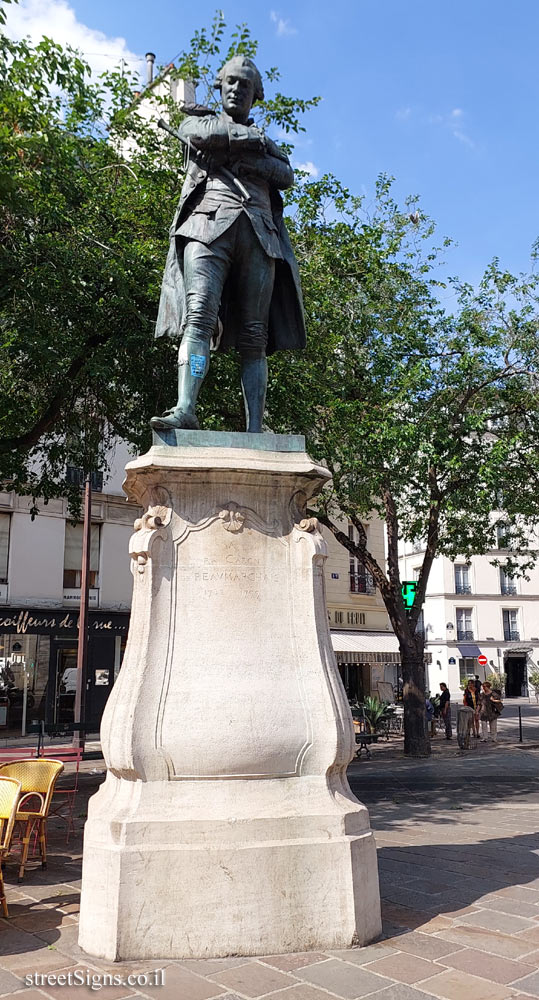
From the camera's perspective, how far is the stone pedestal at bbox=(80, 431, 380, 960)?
4.12 meters

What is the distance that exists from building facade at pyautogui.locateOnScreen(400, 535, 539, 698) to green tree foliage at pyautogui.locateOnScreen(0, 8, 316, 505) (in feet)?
144

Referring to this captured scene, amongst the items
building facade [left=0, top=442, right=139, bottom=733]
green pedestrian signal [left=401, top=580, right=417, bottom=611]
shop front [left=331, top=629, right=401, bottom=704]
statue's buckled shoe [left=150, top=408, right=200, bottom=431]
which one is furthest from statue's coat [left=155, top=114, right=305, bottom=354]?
shop front [left=331, top=629, right=401, bottom=704]

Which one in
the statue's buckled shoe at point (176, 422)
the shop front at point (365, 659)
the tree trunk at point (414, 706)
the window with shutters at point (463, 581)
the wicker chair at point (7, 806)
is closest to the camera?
the statue's buckled shoe at point (176, 422)

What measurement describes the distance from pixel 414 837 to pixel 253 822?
432 cm

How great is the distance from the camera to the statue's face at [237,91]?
17.5ft

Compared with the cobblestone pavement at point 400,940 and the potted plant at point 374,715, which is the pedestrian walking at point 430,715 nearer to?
the potted plant at point 374,715

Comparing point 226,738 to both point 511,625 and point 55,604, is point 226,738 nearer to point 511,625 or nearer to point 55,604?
point 55,604

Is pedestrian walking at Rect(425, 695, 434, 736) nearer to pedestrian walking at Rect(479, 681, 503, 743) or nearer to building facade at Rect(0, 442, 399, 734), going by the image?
pedestrian walking at Rect(479, 681, 503, 743)

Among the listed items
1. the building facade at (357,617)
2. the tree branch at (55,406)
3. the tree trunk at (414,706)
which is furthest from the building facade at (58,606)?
the tree branch at (55,406)

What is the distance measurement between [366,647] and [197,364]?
24549 mm

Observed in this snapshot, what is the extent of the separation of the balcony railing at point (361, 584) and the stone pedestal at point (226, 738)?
2941 cm

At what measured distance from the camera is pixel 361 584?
34625mm

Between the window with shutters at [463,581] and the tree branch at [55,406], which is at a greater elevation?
the window with shutters at [463,581]

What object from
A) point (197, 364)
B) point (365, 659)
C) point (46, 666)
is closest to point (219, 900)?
point (197, 364)
